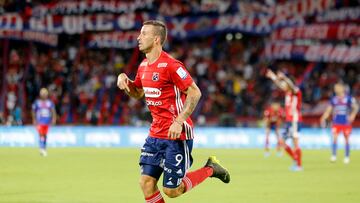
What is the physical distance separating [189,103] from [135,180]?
7.27 m

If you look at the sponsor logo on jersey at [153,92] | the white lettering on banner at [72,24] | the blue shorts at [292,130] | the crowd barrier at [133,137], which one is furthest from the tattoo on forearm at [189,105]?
the white lettering on banner at [72,24]

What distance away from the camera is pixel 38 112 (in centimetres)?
2459

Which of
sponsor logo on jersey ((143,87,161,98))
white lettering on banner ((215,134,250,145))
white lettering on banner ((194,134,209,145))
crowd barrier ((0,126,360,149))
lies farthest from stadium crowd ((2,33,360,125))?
sponsor logo on jersey ((143,87,161,98))

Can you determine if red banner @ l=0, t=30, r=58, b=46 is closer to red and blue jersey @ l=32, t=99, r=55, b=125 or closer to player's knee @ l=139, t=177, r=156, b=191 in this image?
red and blue jersey @ l=32, t=99, r=55, b=125

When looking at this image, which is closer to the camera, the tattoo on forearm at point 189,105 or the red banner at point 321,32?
the tattoo on forearm at point 189,105

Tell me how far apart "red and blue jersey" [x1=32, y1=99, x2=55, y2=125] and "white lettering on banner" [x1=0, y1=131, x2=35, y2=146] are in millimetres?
4155

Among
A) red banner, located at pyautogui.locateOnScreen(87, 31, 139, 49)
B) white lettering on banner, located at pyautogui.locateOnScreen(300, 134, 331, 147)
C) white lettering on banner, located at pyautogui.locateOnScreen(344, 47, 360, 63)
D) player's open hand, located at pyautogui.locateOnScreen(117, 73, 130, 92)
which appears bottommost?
white lettering on banner, located at pyautogui.locateOnScreen(300, 134, 331, 147)

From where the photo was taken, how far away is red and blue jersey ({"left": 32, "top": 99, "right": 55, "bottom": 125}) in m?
24.4

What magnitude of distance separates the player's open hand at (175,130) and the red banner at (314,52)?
2762cm

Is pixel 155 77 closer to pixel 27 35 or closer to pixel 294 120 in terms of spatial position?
pixel 294 120

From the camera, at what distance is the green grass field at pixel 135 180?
12.5 m

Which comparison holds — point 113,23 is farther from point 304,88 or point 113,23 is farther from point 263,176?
point 263,176

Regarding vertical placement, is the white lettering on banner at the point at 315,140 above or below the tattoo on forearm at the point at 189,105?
below

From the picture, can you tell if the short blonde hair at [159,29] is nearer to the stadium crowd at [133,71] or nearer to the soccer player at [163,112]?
the soccer player at [163,112]
